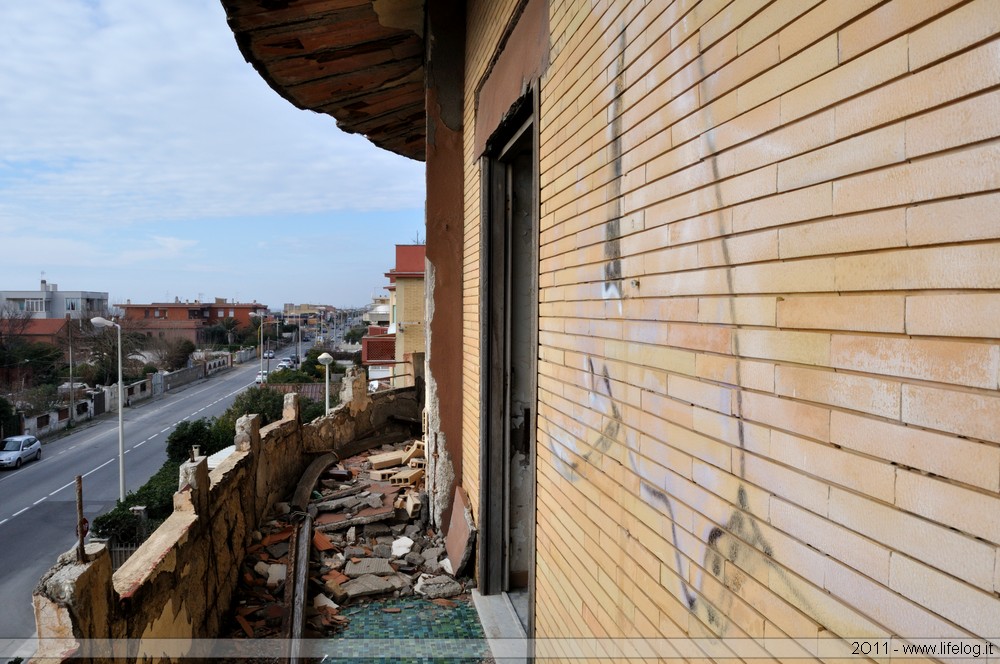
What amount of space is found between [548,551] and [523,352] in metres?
2.35

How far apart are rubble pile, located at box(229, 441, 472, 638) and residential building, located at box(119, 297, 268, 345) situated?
67092 millimetres

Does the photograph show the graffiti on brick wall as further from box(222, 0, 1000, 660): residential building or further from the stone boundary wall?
the stone boundary wall

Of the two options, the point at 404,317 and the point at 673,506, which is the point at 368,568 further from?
the point at 404,317

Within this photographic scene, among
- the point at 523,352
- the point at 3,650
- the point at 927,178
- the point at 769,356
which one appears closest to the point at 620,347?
the point at 769,356

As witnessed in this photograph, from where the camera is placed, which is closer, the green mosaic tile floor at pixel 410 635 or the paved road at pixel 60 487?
the green mosaic tile floor at pixel 410 635

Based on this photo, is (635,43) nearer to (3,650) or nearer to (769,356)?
(769,356)

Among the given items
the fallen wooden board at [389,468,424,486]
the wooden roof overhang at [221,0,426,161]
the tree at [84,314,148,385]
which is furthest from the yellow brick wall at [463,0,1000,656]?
the tree at [84,314,148,385]

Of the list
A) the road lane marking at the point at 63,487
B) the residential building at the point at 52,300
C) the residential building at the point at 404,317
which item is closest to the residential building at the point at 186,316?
the residential building at the point at 52,300

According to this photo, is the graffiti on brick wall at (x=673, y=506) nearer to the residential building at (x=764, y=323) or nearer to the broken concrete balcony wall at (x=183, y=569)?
the residential building at (x=764, y=323)

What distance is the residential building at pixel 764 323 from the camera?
1.05 metres

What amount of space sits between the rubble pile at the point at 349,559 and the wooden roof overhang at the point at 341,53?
543cm

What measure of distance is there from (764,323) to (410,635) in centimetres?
456

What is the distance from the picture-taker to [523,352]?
5496 mm

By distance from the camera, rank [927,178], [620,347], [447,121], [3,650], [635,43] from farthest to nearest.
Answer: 1. [3,650]
2. [447,121]
3. [620,347]
4. [635,43]
5. [927,178]
